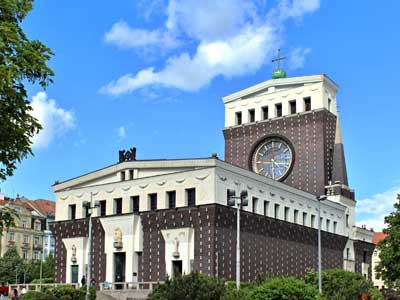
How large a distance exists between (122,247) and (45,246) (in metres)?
67.7

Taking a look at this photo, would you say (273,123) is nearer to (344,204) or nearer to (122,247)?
(344,204)

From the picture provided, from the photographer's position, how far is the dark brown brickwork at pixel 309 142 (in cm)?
7569

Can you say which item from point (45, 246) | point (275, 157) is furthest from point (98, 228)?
point (45, 246)

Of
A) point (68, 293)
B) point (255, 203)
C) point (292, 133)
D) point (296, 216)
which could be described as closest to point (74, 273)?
point (68, 293)

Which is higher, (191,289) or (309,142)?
(309,142)

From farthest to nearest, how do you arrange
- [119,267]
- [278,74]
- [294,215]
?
[278,74] < [294,215] < [119,267]

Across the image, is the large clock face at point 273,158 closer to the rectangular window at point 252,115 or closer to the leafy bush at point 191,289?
the rectangular window at point 252,115

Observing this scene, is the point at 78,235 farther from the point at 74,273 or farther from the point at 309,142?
the point at 309,142

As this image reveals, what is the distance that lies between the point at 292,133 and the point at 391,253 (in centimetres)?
2381

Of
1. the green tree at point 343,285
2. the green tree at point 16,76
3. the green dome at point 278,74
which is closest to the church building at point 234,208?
the green dome at point 278,74

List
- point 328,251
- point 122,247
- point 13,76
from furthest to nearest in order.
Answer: point 328,251 < point 122,247 < point 13,76

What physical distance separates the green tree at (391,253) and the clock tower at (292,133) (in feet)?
51.5

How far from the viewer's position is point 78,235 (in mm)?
64375

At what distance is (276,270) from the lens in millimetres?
62469
